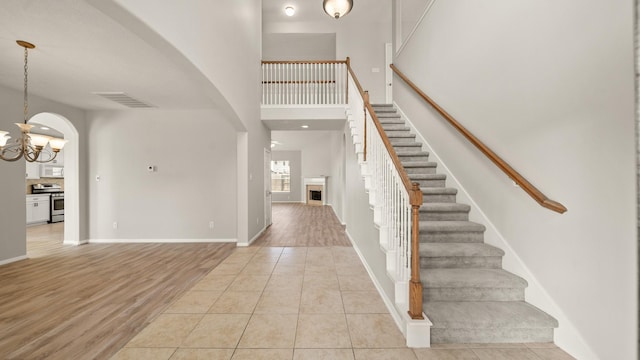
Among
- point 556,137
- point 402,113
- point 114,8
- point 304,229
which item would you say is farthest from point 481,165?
point 304,229

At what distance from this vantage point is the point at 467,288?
7.43 ft

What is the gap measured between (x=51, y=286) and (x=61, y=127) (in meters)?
3.67

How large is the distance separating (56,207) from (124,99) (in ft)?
19.6

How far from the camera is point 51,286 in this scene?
316cm

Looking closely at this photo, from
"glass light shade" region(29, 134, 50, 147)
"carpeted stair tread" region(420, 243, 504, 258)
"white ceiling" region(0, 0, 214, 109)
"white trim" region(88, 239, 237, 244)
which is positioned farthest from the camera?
"white trim" region(88, 239, 237, 244)

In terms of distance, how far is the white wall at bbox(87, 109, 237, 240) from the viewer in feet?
17.5

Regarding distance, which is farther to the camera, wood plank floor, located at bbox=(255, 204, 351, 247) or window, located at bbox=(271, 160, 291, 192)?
window, located at bbox=(271, 160, 291, 192)

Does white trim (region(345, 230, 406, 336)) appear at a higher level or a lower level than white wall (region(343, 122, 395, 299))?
lower

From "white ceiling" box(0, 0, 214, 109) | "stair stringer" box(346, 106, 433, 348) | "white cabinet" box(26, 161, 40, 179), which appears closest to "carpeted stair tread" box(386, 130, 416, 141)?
"stair stringer" box(346, 106, 433, 348)

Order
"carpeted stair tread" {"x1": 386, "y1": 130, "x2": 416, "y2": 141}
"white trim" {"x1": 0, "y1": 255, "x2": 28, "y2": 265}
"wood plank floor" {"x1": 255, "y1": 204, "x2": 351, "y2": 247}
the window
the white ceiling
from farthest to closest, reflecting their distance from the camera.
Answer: the window < "wood plank floor" {"x1": 255, "y1": 204, "x2": 351, "y2": 247} < "carpeted stair tread" {"x1": 386, "y1": 130, "x2": 416, "y2": 141} < "white trim" {"x1": 0, "y1": 255, "x2": 28, "y2": 265} < the white ceiling

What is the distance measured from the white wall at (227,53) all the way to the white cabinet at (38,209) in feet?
22.2

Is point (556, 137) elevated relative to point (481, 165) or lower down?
elevated

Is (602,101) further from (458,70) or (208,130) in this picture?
(208,130)

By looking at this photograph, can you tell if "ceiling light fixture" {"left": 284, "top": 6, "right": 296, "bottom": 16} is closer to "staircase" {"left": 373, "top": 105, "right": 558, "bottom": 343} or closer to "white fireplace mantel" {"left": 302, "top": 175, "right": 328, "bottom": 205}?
"staircase" {"left": 373, "top": 105, "right": 558, "bottom": 343}
